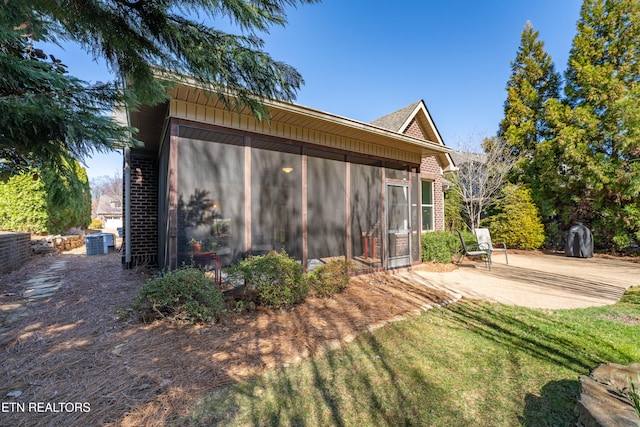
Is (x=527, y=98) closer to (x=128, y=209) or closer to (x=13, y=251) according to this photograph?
(x=128, y=209)

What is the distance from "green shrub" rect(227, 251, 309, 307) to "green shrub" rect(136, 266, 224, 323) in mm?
582

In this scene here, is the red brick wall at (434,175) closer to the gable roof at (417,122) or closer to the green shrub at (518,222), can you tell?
the gable roof at (417,122)

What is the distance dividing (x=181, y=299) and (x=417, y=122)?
10.7 m

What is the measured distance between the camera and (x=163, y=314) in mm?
3520

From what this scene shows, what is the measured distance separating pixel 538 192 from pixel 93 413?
15203 mm

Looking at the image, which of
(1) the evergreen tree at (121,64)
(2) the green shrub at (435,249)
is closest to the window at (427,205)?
(2) the green shrub at (435,249)

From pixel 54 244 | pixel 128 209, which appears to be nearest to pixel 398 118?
pixel 128 209

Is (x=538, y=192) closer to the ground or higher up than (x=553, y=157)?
closer to the ground

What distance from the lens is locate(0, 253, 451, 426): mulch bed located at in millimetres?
2049

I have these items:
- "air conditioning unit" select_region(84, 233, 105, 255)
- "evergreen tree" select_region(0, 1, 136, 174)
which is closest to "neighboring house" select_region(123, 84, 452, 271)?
"evergreen tree" select_region(0, 1, 136, 174)

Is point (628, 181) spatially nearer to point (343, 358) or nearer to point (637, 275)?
point (637, 275)

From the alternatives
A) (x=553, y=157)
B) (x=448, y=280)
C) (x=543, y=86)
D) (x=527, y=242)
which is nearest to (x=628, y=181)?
(x=553, y=157)

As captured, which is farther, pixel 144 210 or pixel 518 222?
pixel 518 222

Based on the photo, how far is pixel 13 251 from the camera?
23.4ft
